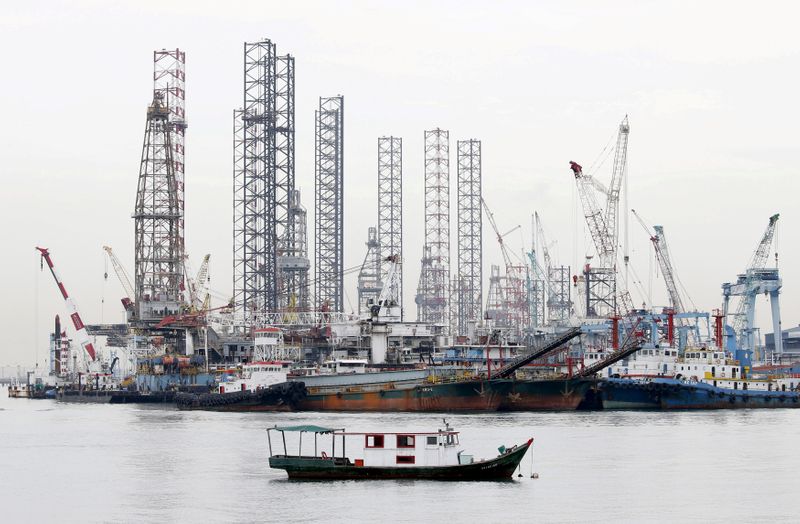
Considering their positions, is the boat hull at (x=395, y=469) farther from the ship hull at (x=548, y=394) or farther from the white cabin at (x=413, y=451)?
the ship hull at (x=548, y=394)

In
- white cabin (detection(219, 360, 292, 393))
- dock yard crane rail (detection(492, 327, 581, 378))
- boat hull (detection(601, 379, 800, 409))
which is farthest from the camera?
white cabin (detection(219, 360, 292, 393))

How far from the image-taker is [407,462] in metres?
62.2

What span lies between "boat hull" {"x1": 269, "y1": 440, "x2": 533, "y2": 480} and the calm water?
0.69 meters

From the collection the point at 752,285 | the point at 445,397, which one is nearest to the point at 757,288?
the point at 752,285

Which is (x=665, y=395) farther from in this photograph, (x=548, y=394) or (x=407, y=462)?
(x=407, y=462)

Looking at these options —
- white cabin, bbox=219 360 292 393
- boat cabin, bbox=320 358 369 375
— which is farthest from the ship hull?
white cabin, bbox=219 360 292 393

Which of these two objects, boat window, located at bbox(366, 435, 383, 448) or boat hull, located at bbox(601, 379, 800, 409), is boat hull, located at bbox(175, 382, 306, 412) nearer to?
boat hull, located at bbox(601, 379, 800, 409)

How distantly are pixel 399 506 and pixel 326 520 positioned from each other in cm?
405

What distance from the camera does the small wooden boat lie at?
6153 cm

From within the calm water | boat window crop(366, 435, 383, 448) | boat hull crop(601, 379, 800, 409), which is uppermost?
boat hull crop(601, 379, 800, 409)

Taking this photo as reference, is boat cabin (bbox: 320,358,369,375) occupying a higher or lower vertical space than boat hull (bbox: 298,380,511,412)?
higher

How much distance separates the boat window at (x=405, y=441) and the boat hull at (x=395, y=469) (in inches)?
47.7

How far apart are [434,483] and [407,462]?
1.83 metres

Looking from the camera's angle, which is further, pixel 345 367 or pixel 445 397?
pixel 345 367
